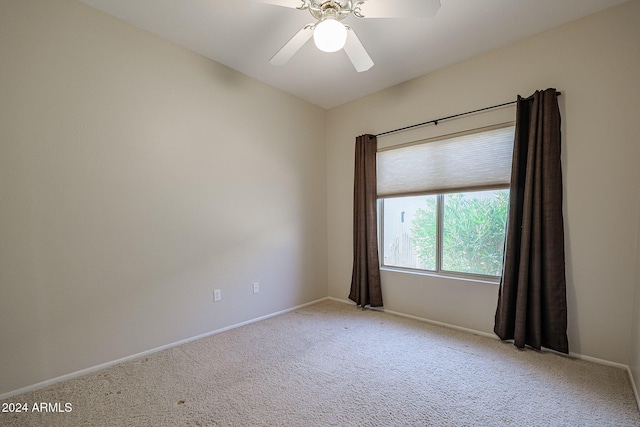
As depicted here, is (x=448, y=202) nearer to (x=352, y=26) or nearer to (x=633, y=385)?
(x=633, y=385)

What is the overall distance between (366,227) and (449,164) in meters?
1.17

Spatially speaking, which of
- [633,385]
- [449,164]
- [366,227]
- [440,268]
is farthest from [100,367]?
[633,385]

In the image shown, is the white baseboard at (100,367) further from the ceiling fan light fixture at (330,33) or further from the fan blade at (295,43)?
the ceiling fan light fixture at (330,33)

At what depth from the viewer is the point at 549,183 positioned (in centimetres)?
218

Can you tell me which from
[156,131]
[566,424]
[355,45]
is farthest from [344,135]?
[566,424]

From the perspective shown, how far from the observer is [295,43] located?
1884mm

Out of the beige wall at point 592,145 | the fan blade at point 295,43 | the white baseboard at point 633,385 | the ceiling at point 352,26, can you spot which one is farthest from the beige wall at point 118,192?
the white baseboard at point 633,385

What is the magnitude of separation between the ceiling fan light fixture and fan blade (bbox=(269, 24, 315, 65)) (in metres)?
0.17

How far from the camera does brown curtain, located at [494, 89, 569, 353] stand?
7.10ft

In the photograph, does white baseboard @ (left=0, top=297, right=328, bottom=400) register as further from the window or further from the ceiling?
the ceiling

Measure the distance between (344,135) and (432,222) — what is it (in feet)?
5.44

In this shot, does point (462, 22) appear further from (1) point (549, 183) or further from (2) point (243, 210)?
(2) point (243, 210)

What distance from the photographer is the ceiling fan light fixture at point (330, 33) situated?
1482mm

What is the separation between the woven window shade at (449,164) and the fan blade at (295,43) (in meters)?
1.69
